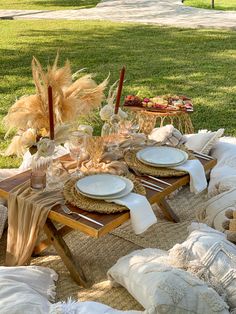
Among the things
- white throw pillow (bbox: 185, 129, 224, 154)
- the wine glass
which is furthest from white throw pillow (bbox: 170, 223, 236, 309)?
white throw pillow (bbox: 185, 129, 224, 154)

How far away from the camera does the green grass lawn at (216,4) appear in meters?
15.2

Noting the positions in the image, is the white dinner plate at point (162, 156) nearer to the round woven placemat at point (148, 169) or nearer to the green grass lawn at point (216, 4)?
the round woven placemat at point (148, 169)

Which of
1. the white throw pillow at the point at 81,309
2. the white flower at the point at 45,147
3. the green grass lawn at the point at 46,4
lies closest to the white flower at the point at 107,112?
the white flower at the point at 45,147

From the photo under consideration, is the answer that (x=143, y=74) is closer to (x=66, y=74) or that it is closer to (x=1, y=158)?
(x=1, y=158)

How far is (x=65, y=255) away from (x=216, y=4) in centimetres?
1369

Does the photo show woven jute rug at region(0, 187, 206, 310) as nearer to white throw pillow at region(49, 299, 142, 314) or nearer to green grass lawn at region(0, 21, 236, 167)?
white throw pillow at region(49, 299, 142, 314)

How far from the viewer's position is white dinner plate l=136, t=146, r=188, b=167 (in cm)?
372

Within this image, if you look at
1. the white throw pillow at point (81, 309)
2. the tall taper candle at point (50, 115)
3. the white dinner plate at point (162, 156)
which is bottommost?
the white throw pillow at point (81, 309)

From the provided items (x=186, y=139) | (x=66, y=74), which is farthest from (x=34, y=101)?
(x=186, y=139)

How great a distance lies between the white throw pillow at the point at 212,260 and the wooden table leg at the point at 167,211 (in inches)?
37.1

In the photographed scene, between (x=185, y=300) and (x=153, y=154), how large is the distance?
1.35 meters

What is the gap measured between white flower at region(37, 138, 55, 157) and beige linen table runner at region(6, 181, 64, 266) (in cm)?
23

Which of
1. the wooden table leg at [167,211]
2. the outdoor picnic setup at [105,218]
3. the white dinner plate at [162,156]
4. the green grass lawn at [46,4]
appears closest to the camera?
the outdoor picnic setup at [105,218]

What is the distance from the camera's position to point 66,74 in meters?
3.90
